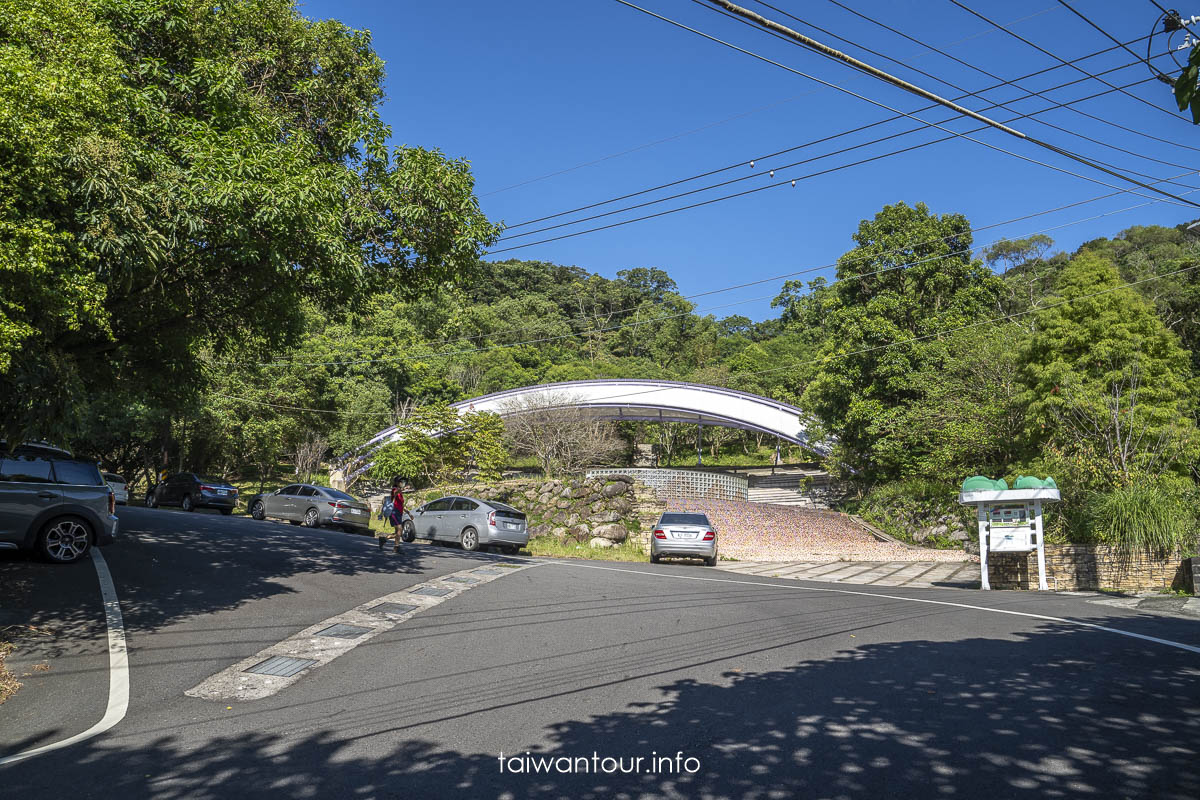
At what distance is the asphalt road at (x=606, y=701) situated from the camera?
4.28 metres

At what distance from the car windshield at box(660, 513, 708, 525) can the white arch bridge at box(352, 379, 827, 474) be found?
16001 millimetres

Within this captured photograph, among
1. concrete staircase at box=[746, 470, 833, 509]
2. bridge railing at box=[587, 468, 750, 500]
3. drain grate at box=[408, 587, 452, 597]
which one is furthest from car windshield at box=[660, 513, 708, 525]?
concrete staircase at box=[746, 470, 833, 509]

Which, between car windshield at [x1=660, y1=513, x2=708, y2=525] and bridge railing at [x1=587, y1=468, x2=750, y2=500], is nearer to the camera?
car windshield at [x1=660, y1=513, x2=708, y2=525]

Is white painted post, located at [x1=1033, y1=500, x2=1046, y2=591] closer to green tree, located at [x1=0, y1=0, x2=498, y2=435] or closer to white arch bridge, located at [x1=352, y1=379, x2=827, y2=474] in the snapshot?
green tree, located at [x1=0, y1=0, x2=498, y2=435]

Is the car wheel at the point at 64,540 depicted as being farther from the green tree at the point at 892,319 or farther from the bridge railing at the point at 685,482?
the green tree at the point at 892,319

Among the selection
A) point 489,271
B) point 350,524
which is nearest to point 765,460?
point 350,524

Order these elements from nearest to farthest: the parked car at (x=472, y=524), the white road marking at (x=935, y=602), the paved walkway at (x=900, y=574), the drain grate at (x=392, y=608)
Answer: the white road marking at (x=935, y=602) → the drain grate at (x=392, y=608) → the paved walkway at (x=900, y=574) → the parked car at (x=472, y=524)

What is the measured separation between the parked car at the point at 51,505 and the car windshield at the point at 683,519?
12.6 meters

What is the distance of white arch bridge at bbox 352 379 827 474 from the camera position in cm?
3622

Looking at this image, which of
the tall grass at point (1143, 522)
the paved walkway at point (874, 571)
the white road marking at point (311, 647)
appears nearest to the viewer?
the white road marking at point (311, 647)

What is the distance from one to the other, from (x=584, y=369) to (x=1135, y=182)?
43737mm

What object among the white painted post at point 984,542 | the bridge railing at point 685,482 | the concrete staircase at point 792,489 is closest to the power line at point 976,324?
the bridge railing at point 685,482

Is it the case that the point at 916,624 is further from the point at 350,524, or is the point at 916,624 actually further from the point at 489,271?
the point at 489,271

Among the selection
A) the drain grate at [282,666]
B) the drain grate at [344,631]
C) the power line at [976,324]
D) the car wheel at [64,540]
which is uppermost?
the power line at [976,324]
